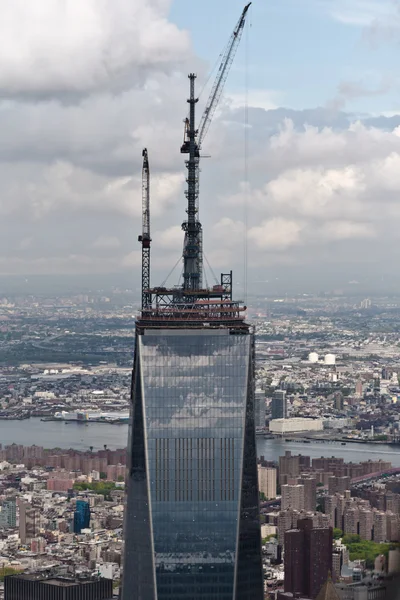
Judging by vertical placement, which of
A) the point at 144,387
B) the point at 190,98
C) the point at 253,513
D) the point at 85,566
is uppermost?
the point at 190,98

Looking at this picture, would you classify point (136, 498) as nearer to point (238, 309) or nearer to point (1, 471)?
point (238, 309)

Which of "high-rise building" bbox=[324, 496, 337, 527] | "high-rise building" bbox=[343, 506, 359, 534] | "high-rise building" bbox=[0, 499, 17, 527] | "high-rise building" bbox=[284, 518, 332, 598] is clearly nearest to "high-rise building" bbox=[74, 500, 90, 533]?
"high-rise building" bbox=[0, 499, 17, 527]

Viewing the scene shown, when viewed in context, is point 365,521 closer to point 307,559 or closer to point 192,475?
point 307,559

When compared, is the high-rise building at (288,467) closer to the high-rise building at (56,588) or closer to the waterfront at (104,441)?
the waterfront at (104,441)

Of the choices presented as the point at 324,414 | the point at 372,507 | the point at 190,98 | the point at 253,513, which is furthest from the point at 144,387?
the point at 324,414

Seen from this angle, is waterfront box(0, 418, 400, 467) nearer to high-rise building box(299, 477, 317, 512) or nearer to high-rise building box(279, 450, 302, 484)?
high-rise building box(279, 450, 302, 484)

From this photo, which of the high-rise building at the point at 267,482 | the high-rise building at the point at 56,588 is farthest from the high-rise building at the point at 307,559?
the high-rise building at the point at 267,482
